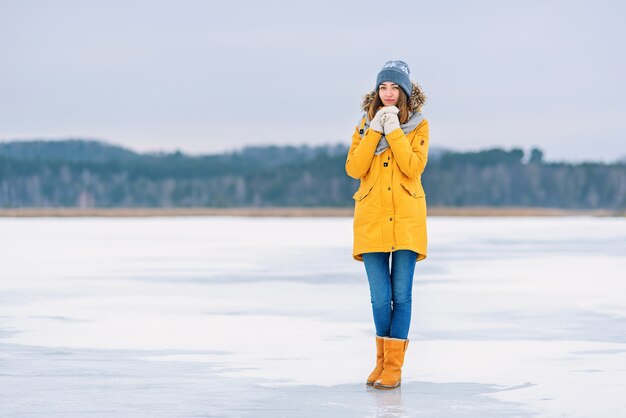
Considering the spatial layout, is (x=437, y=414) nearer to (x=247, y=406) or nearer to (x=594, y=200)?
(x=247, y=406)

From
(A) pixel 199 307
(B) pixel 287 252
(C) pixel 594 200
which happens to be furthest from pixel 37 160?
(A) pixel 199 307

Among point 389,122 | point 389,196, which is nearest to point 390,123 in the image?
point 389,122

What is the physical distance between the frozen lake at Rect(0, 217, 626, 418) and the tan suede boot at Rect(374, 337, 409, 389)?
0.29 ft

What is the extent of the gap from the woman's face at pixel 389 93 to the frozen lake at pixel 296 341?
4.83 ft

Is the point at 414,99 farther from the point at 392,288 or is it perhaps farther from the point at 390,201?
the point at 392,288

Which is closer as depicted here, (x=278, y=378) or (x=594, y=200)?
(x=278, y=378)

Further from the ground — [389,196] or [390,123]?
[390,123]

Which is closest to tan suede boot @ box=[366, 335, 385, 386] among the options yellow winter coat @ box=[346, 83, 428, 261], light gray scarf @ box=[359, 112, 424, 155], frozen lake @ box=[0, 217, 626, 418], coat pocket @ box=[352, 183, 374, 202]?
frozen lake @ box=[0, 217, 626, 418]

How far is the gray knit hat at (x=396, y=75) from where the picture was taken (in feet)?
19.4

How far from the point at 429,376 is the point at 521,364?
0.73 metres

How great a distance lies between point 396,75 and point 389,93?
0.11 m

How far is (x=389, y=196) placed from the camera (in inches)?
230

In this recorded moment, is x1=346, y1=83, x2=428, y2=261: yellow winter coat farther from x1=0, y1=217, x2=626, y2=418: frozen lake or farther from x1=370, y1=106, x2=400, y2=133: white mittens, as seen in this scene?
x1=0, y1=217, x2=626, y2=418: frozen lake

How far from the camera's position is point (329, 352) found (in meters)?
7.16
